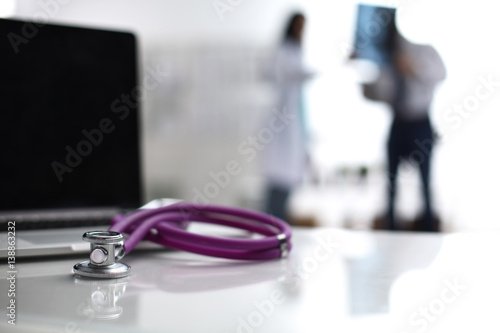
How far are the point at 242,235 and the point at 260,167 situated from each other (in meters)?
2.42

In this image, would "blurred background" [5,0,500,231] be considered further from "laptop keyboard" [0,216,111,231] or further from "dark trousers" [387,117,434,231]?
"laptop keyboard" [0,216,111,231]

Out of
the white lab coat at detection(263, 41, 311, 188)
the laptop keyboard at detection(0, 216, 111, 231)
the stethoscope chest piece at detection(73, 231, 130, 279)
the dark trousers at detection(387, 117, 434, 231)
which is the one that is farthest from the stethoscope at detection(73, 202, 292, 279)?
the white lab coat at detection(263, 41, 311, 188)

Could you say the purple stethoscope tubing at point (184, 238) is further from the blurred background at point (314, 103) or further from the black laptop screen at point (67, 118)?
the blurred background at point (314, 103)

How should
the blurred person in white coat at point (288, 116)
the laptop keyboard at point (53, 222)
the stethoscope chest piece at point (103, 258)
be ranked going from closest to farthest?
the stethoscope chest piece at point (103, 258), the laptop keyboard at point (53, 222), the blurred person in white coat at point (288, 116)

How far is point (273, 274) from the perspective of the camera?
1.57 feet

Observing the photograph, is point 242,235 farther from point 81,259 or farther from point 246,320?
point 246,320

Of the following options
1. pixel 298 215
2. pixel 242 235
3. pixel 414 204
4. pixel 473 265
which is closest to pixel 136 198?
pixel 242 235

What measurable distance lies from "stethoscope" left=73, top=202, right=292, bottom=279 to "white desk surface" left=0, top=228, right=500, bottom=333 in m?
0.01

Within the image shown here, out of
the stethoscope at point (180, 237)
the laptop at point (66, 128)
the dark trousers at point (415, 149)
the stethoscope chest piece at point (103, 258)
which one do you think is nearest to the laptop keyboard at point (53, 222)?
the laptop at point (66, 128)

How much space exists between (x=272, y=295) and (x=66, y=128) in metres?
0.45

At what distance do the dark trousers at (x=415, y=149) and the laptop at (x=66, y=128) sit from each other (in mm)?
2046

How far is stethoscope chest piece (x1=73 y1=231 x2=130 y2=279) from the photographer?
0.43 meters

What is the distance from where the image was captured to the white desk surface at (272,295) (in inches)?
12.6

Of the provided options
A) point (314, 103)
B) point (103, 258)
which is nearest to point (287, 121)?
point (314, 103)
